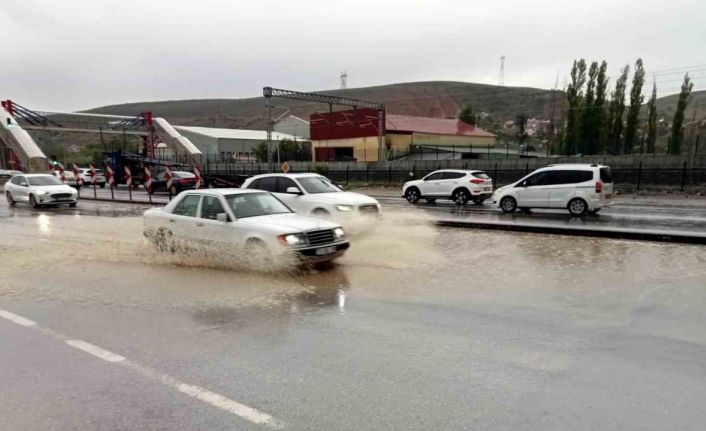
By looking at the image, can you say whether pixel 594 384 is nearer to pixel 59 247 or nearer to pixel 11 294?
pixel 11 294

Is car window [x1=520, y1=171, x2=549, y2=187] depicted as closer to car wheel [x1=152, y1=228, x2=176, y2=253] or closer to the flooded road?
the flooded road

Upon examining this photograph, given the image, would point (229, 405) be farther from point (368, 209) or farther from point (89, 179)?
point (89, 179)

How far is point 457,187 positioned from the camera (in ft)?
70.6

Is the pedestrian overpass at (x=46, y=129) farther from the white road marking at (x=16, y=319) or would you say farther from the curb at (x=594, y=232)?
the white road marking at (x=16, y=319)

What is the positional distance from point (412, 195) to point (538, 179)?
7.08m

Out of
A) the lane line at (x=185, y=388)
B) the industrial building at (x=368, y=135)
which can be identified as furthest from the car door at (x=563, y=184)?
the industrial building at (x=368, y=135)

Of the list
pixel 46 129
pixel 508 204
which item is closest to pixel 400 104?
pixel 46 129

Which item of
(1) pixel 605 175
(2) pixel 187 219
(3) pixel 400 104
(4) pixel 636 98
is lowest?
(2) pixel 187 219

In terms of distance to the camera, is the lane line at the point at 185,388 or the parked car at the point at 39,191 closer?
the lane line at the point at 185,388

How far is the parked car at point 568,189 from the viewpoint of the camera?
54.0 ft

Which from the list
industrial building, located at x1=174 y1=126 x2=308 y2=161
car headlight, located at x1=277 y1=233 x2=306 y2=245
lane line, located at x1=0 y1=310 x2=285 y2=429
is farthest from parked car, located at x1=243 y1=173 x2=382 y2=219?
industrial building, located at x1=174 y1=126 x2=308 y2=161

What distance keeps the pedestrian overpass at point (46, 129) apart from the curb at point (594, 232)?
4640 cm

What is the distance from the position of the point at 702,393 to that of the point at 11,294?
8612 mm

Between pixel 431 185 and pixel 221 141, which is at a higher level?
pixel 221 141
